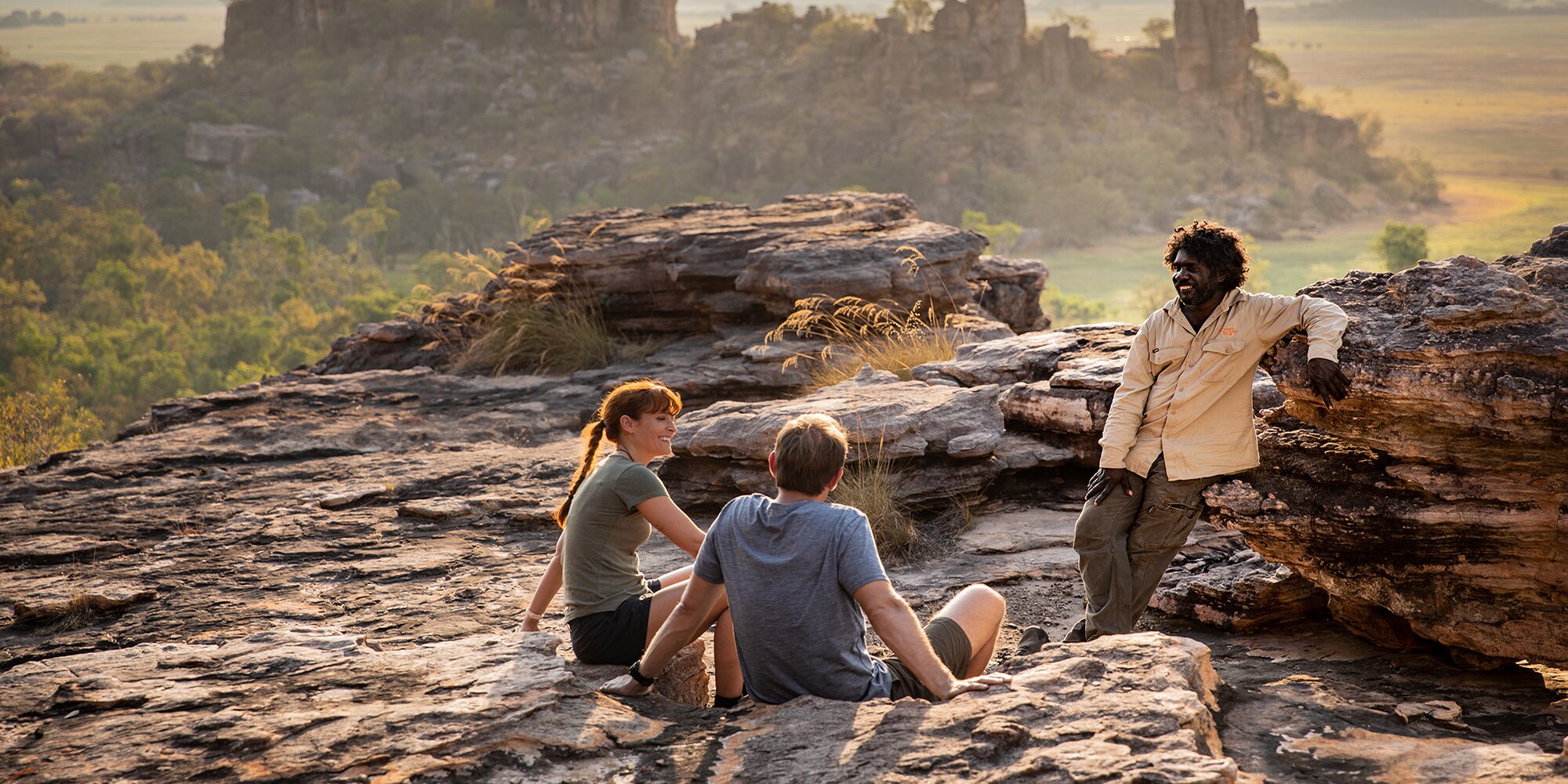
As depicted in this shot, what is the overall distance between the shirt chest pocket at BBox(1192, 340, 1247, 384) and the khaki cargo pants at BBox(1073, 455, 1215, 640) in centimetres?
35

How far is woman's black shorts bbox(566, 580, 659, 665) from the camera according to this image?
3645 millimetres

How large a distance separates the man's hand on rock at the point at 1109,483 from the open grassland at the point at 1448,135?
1128 inches

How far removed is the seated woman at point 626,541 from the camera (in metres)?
3.62

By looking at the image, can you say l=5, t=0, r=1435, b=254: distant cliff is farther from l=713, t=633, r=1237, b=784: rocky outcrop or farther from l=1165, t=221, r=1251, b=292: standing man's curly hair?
l=713, t=633, r=1237, b=784: rocky outcrop

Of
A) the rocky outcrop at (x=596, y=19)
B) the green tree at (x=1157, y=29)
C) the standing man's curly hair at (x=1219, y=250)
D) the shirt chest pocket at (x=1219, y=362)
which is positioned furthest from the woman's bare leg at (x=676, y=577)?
the rocky outcrop at (x=596, y=19)

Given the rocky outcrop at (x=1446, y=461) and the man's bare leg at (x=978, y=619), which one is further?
the rocky outcrop at (x=1446, y=461)

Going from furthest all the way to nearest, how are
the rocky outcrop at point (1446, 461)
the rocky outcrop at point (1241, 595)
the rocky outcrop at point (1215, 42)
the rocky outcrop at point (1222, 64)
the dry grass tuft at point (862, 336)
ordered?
the rocky outcrop at point (1222, 64)
the rocky outcrop at point (1215, 42)
the dry grass tuft at point (862, 336)
the rocky outcrop at point (1241, 595)
the rocky outcrop at point (1446, 461)

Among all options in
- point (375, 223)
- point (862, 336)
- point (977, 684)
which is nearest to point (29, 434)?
point (862, 336)

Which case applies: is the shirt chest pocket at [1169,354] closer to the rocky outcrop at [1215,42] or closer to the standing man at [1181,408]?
the standing man at [1181,408]

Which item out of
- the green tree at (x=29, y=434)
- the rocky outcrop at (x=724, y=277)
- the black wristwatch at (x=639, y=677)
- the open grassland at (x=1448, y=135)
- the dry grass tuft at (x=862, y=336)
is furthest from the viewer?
the open grassland at (x=1448, y=135)

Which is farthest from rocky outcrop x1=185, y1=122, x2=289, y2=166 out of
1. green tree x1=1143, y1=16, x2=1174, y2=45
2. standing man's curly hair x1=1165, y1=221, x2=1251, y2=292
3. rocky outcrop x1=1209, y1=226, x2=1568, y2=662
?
rocky outcrop x1=1209, y1=226, x2=1568, y2=662

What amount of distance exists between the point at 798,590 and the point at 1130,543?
154 cm

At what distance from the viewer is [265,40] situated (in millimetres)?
87062

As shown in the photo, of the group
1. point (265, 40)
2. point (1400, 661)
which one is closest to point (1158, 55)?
point (265, 40)
